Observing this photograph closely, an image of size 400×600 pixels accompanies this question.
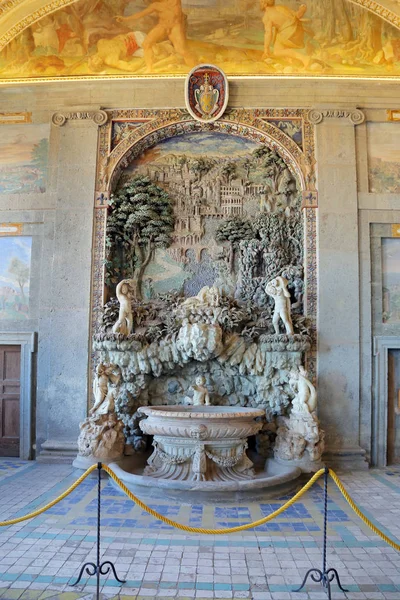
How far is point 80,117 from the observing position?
10.2 metres

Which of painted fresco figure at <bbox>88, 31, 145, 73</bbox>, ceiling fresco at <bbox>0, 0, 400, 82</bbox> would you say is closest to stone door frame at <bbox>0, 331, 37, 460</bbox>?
ceiling fresco at <bbox>0, 0, 400, 82</bbox>

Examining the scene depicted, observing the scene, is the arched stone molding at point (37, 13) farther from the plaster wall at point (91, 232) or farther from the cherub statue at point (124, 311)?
the cherub statue at point (124, 311)

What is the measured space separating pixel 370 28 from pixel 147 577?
11.1 m

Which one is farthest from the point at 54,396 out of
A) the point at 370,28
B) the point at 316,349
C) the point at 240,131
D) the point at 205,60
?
the point at 370,28

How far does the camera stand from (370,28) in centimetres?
1038

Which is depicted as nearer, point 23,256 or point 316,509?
point 316,509

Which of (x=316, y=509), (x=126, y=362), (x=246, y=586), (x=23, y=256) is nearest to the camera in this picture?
(x=246, y=586)

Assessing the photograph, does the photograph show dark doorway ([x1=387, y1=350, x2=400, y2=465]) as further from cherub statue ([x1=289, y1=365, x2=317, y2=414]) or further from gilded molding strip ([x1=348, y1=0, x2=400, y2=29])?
gilded molding strip ([x1=348, y1=0, x2=400, y2=29])

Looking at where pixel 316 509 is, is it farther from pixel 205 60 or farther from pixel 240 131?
pixel 205 60

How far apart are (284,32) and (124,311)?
274 inches

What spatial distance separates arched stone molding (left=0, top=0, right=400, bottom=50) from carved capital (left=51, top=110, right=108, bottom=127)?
200 centimetres

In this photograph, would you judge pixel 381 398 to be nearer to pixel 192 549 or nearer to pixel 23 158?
pixel 192 549

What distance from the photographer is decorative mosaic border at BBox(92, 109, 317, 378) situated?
32.6 ft

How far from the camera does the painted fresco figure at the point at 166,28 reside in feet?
33.7
